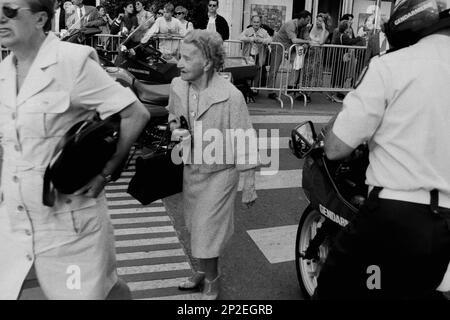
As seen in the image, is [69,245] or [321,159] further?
[321,159]

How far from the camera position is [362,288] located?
238cm

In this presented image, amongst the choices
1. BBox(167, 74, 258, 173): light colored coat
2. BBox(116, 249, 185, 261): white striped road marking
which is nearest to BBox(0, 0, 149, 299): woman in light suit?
BBox(167, 74, 258, 173): light colored coat

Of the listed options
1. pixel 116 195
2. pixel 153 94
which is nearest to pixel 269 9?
pixel 153 94

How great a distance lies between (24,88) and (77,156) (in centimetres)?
36

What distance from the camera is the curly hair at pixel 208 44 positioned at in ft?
11.8

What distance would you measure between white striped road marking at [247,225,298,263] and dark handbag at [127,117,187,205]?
1378mm

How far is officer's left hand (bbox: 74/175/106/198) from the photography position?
2.24 m

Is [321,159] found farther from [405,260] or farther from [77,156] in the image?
[77,156]

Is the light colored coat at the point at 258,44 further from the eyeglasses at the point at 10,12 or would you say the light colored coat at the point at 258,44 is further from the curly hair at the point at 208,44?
the eyeglasses at the point at 10,12

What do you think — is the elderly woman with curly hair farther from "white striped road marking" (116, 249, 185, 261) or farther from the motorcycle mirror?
"white striped road marking" (116, 249, 185, 261)

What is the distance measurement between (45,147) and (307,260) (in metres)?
2.14

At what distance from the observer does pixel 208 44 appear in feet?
11.9

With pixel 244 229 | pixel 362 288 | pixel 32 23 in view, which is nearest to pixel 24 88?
pixel 32 23

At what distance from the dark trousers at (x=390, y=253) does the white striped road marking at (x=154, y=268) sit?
2.15 m
